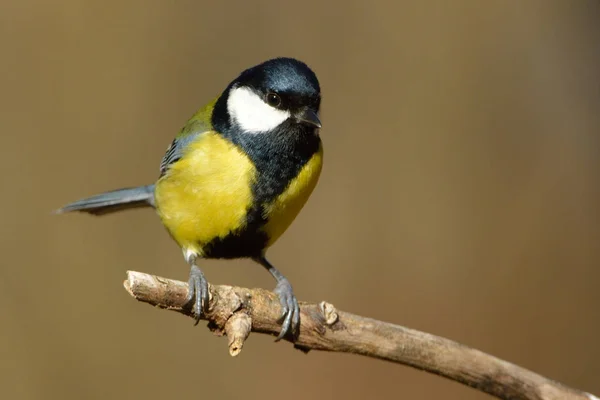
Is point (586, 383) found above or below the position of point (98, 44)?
below

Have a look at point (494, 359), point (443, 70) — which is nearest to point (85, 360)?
point (494, 359)

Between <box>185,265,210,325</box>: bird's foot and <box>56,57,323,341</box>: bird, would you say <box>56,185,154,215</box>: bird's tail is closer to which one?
<box>56,57,323,341</box>: bird

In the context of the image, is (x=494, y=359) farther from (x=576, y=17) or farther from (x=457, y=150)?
(x=576, y=17)

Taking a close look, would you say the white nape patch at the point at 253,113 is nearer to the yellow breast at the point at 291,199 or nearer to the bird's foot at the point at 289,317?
the yellow breast at the point at 291,199

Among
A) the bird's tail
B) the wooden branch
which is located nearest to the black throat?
the wooden branch

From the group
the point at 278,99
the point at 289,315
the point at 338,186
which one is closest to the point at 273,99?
the point at 278,99

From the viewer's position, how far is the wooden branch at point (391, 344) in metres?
1.86

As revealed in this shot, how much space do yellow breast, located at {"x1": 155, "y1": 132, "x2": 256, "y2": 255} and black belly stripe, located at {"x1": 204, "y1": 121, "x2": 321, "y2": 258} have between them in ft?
0.08

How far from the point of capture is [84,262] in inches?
132

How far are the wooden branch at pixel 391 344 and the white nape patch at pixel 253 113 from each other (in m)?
0.54

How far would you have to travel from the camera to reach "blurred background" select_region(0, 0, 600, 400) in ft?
10.9

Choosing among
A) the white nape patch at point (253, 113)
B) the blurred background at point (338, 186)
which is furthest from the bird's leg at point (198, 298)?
the blurred background at point (338, 186)

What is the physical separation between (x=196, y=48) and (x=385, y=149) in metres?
1.12

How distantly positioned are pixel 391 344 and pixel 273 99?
839 mm
